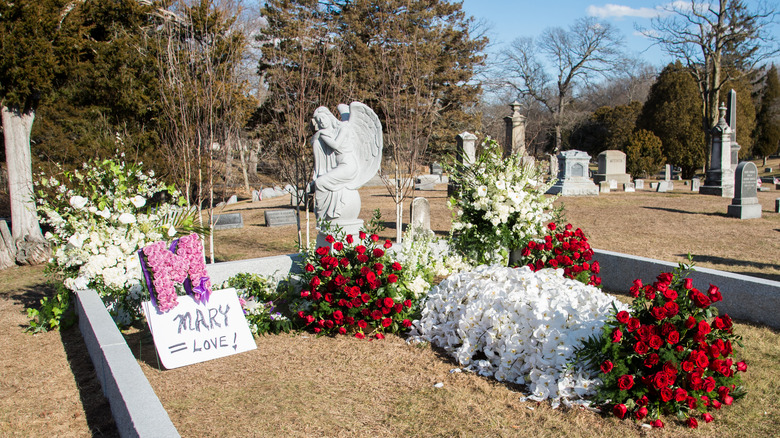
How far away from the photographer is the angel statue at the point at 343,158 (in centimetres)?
651

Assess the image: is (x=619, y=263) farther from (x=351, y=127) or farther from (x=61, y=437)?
(x=61, y=437)

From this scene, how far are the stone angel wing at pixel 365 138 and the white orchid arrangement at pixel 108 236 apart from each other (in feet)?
7.53

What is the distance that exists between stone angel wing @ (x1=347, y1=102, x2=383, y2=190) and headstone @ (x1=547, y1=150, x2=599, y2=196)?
13580mm

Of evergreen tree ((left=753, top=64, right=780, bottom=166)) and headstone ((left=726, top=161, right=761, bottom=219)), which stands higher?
evergreen tree ((left=753, top=64, right=780, bottom=166))

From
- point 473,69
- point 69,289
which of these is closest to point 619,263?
point 69,289

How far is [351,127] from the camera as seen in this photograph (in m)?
6.70

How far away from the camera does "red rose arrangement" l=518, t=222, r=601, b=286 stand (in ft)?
17.8

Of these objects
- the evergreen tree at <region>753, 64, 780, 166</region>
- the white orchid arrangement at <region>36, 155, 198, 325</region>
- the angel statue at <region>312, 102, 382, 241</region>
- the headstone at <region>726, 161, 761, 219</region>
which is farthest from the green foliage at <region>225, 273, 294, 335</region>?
the evergreen tree at <region>753, 64, 780, 166</region>

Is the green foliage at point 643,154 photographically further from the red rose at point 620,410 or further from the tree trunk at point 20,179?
the red rose at point 620,410

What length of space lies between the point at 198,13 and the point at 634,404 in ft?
32.8

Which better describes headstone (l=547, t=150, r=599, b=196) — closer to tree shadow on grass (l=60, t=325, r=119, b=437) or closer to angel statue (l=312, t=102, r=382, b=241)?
angel statue (l=312, t=102, r=382, b=241)

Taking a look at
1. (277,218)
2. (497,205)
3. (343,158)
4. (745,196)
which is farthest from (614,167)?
(343,158)

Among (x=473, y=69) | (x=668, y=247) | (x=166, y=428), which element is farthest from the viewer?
(x=473, y=69)

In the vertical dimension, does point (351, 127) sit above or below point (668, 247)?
above
